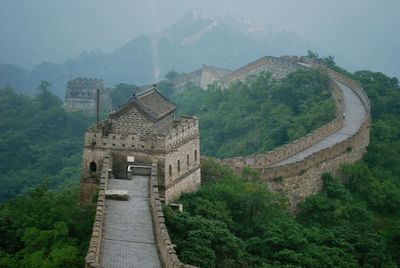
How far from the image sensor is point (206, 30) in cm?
13350

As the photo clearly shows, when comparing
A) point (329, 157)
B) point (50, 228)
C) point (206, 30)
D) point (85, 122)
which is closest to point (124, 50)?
point (206, 30)

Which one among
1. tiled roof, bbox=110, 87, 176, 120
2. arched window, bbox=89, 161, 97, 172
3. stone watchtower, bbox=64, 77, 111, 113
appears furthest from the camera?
stone watchtower, bbox=64, 77, 111, 113

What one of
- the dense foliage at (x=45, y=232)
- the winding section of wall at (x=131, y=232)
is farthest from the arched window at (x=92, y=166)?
the winding section of wall at (x=131, y=232)

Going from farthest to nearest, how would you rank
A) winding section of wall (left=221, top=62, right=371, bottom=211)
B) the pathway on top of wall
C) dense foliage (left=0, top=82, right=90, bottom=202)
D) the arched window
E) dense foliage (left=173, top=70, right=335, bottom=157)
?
dense foliage (left=0, top=82, right=90, bottom=202) → dense foliage (left=173, top=70, right=335, bottom=157) → the pathway on top of wall → winding section of wall (left=221, top=62, right=371, bottom=211) → the arched window

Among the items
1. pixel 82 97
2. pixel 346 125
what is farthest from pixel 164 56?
pixel 346 125

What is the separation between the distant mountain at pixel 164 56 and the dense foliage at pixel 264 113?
62836mm

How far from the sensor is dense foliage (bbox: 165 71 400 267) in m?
19.1

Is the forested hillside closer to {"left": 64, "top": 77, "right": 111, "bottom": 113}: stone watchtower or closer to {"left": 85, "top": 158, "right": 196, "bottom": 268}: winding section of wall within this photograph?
{"left": 85, "top": 158, "right": 196, "bottom": 268}: winding section of wall

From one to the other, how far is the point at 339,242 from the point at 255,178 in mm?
4584

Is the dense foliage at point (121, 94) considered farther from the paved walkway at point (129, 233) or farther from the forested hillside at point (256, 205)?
the paved walkway at point (129, 233)

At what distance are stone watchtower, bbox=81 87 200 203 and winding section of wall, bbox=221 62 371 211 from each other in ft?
14.5

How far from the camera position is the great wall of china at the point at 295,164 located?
51.6ft

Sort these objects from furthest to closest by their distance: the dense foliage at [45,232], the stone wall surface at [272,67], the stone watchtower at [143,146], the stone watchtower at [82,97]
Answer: the stone watchtower at [82,97], the stone wall surface at [272,67], the stone watchtower at [143,146], the dense foliage at [45,232]

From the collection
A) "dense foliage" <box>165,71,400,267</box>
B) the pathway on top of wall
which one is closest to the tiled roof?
"dense foliage" <box>165,71,400,267</box>
